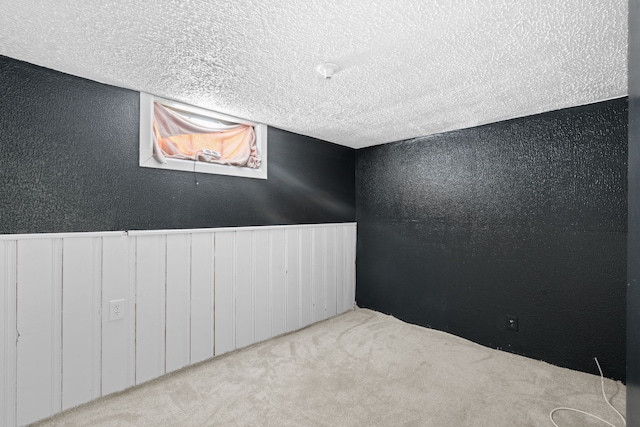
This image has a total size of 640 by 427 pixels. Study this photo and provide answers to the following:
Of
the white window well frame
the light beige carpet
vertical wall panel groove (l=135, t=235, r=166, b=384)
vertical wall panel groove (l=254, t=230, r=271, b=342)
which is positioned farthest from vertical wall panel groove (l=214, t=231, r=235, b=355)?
the white window well frame

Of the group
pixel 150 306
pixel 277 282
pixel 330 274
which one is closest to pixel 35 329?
pixel 150 306

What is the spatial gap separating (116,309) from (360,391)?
172 centimetres

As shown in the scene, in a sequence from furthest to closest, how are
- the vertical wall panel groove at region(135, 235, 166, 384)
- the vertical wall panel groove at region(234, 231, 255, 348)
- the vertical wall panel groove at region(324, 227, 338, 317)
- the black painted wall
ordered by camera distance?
the vertical wall panel groove at region(324, 227, 338, 317) → the vertical wall panel groove at region(234, 231, 255, 348) → the vertical wall panel groove at region(135, 235, 166, 384) → the black painted wall

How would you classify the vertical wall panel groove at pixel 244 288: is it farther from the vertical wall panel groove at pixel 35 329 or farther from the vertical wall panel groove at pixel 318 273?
the vertical wall panel groove at pixel 35 329

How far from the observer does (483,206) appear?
275 centimetres

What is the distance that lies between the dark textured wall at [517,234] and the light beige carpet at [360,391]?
0.31 meters

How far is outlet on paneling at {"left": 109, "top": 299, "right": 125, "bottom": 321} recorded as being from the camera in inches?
77.0

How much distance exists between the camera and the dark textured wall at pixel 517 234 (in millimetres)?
2164

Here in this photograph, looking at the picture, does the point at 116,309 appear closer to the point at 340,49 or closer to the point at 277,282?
the point at 277,282

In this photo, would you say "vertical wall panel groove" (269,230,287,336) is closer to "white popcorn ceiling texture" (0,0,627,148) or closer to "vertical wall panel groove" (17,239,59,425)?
"white popcorn ceiling texture" (0,0,627,148)

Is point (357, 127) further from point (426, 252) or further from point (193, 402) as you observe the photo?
point (193, 402)

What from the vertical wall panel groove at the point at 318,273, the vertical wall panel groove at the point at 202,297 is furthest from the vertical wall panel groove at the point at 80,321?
the vertical wall panel groove at the point at 318,273

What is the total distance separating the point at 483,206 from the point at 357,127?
4.54 feet

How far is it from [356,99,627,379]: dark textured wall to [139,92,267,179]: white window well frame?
1476mm
